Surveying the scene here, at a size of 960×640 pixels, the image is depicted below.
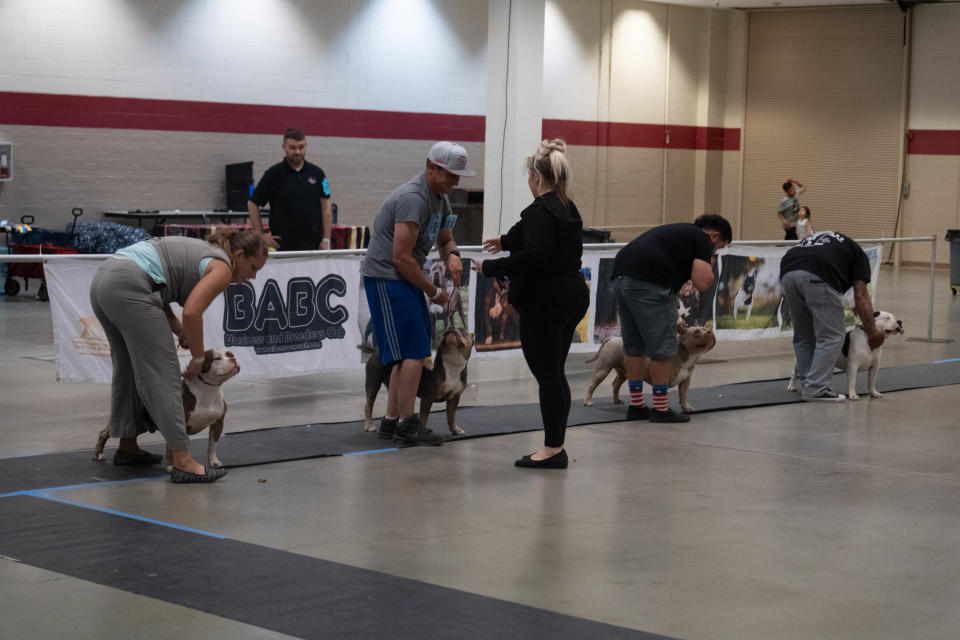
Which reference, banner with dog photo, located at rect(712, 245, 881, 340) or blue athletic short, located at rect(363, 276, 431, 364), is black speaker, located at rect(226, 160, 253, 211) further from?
blue athletic short, located at rect(363, 276, 431, 364)

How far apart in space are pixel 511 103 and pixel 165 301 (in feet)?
30.1

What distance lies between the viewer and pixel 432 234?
7258 millimetres

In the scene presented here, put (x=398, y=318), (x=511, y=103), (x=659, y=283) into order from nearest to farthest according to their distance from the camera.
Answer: (x=398, y=318) → (x=659, y=283) → (x=511, y=103)

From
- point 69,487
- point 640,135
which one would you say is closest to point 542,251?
point 69,487

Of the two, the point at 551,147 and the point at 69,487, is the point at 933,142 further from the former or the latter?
the point at 69,487

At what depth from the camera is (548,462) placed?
6.89 metres

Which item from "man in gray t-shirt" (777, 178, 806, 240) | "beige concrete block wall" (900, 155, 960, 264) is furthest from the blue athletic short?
"beige concrete block wall" (900, 155, 960, 264)

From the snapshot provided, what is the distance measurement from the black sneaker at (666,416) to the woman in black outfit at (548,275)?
5.60 ft

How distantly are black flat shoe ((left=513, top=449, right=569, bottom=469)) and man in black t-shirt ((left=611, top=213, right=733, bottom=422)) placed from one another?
160 centimetres

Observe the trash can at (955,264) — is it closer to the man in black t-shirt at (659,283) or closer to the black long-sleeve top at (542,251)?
the man in black t-shirt at (659,283)

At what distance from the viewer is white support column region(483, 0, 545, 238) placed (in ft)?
48.8

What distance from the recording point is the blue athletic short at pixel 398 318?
712cm

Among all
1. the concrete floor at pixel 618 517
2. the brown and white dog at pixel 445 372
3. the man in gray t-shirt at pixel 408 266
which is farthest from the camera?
the brown and white dog at pixel 445 372

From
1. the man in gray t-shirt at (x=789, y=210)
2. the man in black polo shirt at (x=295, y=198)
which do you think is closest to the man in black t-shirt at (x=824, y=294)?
the man in black polo shirt at (x=295, y=198)
